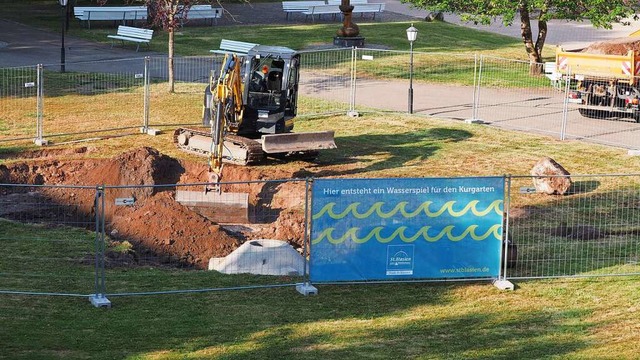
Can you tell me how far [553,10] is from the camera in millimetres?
39656

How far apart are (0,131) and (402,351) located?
16.5 metres

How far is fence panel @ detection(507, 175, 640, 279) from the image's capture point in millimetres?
18641

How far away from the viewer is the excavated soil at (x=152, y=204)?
19.6 m

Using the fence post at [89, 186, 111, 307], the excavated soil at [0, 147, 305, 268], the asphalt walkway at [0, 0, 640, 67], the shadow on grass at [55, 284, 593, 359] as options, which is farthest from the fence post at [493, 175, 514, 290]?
the asphalt walkway at [0, 0, 640, 67]

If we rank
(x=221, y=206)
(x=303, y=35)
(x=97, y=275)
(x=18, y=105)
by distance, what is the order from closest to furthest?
(x=97, y=275) → (x=221, y=206) → (x=18, y=105) → (x=303, y=35)

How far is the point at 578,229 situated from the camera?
2084 cm

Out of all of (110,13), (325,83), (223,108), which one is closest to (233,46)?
(325,83)

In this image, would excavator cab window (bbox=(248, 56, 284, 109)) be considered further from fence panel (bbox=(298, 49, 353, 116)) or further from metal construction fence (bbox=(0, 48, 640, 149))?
fence panel (bbox=(298, 49, 353, 116))

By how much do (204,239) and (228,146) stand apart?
19.4ft

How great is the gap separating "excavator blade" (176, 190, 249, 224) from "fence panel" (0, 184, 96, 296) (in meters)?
1.91

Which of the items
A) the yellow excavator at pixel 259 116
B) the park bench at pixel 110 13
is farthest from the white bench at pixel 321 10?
the yellow excavator at pixel 259 116

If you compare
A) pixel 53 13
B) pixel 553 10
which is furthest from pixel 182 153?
pixel 53 13

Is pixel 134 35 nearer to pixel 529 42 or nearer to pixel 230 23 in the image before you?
pixel 230 23

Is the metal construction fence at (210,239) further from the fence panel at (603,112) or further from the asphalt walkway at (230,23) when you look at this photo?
the asphalt walkway at (230,23)
